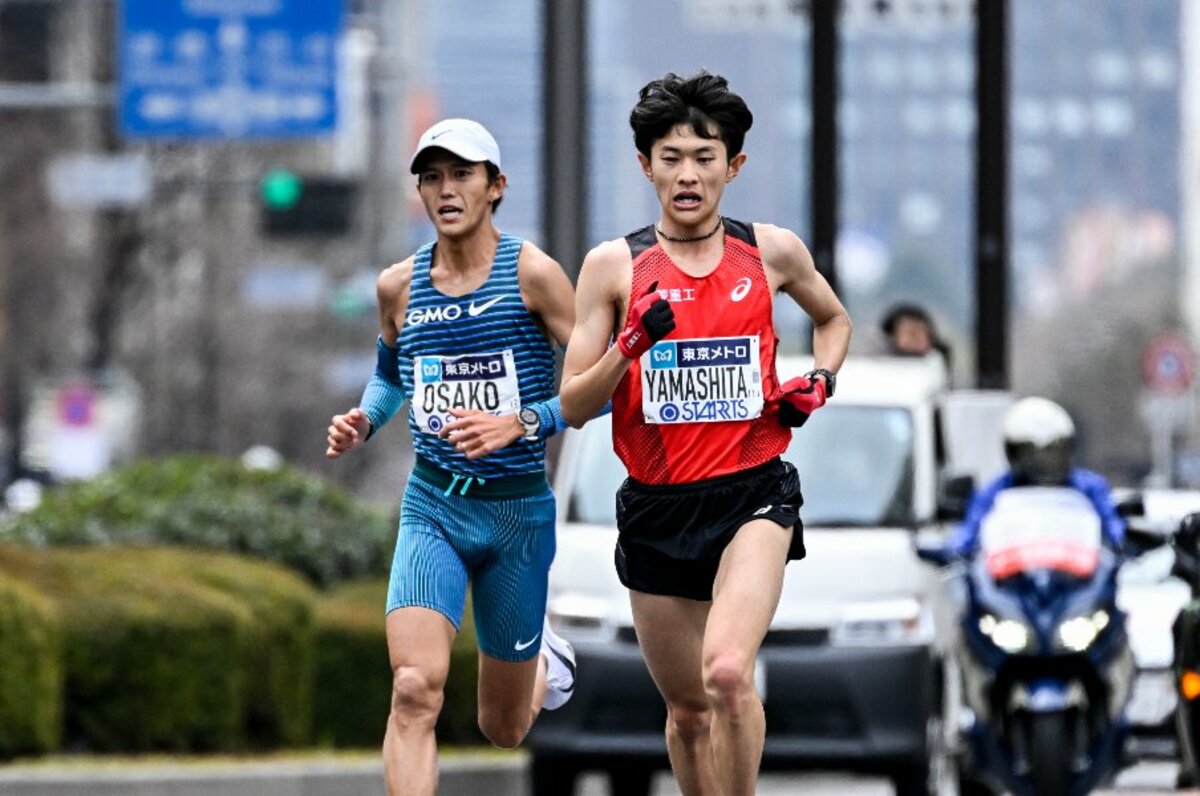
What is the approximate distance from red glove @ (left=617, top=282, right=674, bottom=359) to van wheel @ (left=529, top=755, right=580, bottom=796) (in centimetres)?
568

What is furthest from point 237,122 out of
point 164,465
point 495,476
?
point 495,476

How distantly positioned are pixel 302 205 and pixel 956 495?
23314 mm

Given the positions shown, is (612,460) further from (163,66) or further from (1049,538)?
(163,66)

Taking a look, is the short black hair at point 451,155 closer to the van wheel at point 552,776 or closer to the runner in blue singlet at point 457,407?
the runner in blue singlet at point 457,407

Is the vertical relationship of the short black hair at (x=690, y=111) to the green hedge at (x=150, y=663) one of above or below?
above

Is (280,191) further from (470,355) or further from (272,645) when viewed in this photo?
(470,355)

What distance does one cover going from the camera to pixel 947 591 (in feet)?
46.4

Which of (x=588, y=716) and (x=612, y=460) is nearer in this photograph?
(x=588, y=716)

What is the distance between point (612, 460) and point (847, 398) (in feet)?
3.59

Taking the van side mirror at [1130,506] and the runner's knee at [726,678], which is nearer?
the runner's knee at [726,678]

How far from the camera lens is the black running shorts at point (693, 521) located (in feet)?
26.5

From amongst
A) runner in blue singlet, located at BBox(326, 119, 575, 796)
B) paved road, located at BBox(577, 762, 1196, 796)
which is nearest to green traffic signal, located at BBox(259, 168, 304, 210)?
paved road, located at BBox(577, 762, 1196, 796)

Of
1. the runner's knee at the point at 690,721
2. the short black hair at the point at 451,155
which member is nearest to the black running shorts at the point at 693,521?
the runner's knee at the point at 690,721

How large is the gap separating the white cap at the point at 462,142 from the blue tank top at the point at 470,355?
0.29 meters
